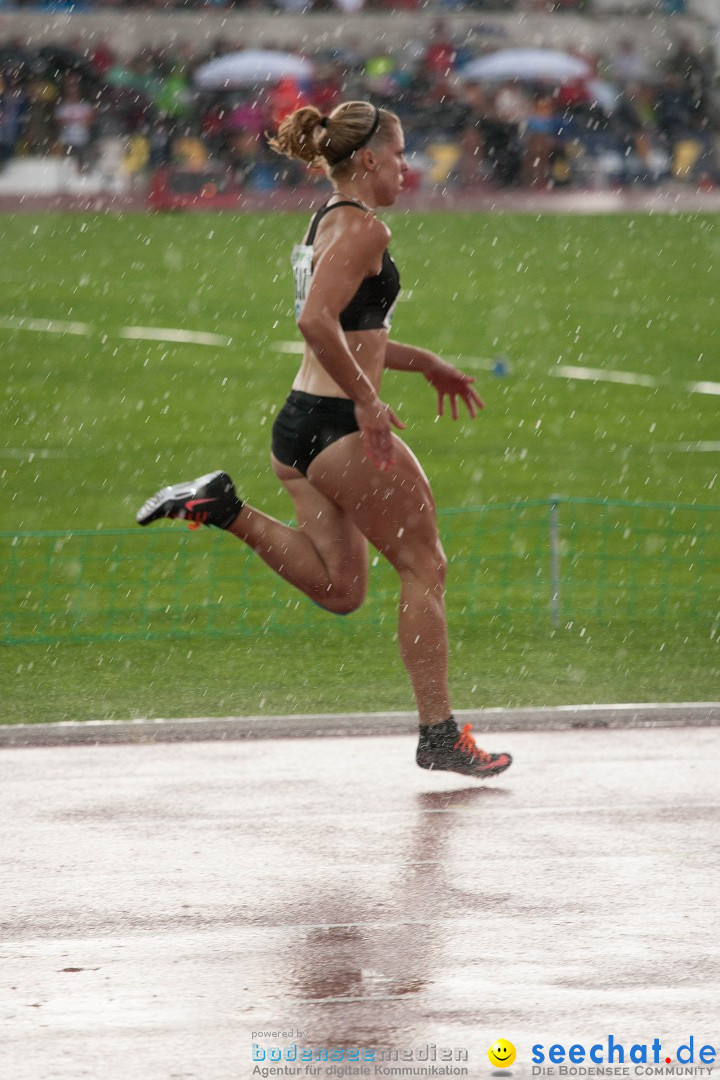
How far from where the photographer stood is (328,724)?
7.37 m

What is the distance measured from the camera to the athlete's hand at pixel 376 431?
6.02 meters

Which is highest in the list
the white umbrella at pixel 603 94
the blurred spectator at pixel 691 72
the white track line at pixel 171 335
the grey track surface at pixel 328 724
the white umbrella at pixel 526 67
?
the grey track surface at pixel 328 724

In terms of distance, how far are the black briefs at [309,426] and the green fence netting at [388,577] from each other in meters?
3.45

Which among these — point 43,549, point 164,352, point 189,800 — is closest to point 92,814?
point 189,800

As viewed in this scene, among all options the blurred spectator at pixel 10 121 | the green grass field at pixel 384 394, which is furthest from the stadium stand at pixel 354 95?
the green grass field at pixel 384 394

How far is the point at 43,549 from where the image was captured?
12.5 m

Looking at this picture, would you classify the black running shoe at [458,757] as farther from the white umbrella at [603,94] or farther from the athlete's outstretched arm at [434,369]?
the white umbrella at [603,94]

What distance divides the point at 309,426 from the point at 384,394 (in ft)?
44.7

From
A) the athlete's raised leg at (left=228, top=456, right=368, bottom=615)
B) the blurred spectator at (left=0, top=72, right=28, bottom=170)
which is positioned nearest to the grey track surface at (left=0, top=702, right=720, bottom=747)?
the athlete's raised leg at (left=228, top=456, right=368, bottom=615)

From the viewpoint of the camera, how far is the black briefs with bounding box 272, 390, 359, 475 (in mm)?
6332

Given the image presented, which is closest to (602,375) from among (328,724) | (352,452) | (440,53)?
(328,724)

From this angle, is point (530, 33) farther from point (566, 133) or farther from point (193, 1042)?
point (193, 1042)

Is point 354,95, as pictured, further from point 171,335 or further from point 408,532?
point 408,532

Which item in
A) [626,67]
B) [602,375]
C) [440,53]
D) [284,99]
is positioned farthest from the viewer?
[626,67]
